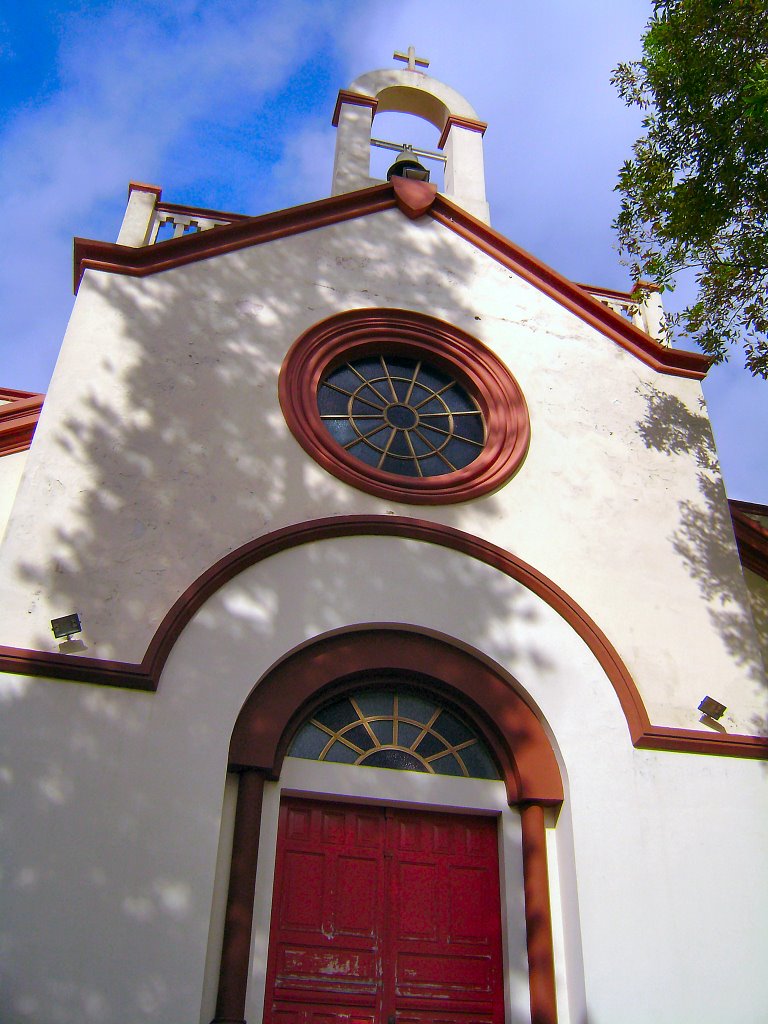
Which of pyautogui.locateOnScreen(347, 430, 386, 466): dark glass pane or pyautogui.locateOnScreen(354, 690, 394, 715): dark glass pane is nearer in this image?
pyautogui.locateOnScreen(354, 690, 394, 715): dark glass pane

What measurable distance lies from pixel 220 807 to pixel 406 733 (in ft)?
5.33

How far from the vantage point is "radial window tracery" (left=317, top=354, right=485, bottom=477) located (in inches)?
340

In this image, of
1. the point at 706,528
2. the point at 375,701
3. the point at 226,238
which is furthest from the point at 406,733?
the point at 226,238

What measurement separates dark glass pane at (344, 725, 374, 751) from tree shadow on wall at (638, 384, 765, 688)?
3193mm

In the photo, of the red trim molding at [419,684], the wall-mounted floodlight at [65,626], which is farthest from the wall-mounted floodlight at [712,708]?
the wall-mounted floodlight at [65,626]

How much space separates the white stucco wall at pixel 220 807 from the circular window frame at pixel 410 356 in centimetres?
68

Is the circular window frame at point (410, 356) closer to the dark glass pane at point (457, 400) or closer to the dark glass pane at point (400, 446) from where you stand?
the dark glass pane at point (457, 400)

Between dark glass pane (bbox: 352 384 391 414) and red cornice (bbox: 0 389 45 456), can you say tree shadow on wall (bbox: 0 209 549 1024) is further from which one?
red cornice (bbox: 0 389 45 456)

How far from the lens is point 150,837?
606 centimetres

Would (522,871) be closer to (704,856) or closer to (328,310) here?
(704,856)

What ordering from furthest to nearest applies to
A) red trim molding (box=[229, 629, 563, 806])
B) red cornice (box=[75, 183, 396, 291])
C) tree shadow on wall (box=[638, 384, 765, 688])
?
red cornice (box=[75, 183, 396, 291]) < tree shadow on wall (box=[638, 384, 765, 688]) < red trim molding (box=[229, 629, 563, 806])

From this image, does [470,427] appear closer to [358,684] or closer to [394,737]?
[358,684]

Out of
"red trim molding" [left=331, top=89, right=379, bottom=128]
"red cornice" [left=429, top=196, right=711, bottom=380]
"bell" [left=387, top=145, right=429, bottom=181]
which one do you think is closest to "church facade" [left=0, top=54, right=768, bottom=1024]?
"red cornice" [left=429, top=196, right=711, bottom=380]

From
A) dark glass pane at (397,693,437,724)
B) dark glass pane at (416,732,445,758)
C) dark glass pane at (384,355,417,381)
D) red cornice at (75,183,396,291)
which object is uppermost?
red cornice at (75,183,396,291)
